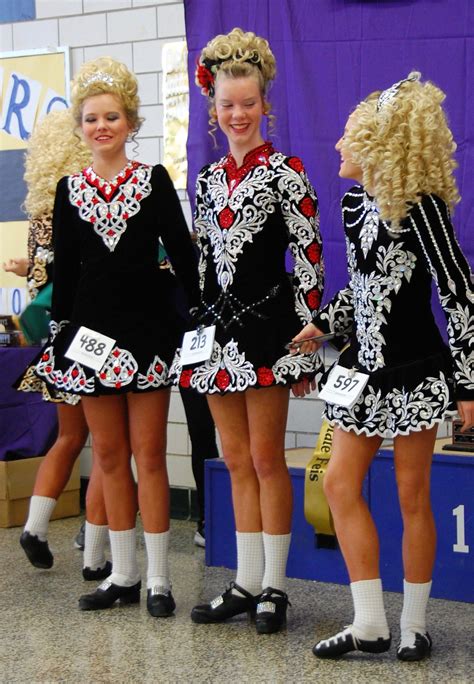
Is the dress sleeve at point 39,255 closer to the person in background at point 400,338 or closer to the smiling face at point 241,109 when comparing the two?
the smiling face at point 241,109

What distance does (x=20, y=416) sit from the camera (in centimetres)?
469

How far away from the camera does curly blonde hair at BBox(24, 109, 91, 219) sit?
Answer: 3.87 metres

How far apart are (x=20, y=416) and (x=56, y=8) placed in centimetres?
181

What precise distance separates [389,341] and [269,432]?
49cm

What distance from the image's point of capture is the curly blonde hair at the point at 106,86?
325cm

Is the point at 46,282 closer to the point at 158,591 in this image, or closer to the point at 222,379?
the point at 222,379

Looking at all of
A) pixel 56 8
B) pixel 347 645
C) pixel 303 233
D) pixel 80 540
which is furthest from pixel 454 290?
pixel 56 8

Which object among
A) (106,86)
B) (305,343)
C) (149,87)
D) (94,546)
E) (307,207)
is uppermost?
(149,87)

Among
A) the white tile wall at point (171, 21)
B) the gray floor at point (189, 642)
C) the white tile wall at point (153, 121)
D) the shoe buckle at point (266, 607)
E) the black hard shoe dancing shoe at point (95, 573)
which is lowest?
the gray floor at point (189, 642)

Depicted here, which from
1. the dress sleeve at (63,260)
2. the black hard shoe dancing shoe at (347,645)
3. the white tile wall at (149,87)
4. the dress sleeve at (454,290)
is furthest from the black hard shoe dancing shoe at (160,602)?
the white tile wall at (149,87)

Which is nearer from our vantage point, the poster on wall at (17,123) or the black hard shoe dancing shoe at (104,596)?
the black hard shoe dancing shoe at (104,596)

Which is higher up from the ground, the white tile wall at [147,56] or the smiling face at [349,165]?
the white tile wall at [147,56]

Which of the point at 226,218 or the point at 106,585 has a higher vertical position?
the point at 226,218

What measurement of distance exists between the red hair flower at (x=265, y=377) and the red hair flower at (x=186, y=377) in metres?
0.21
